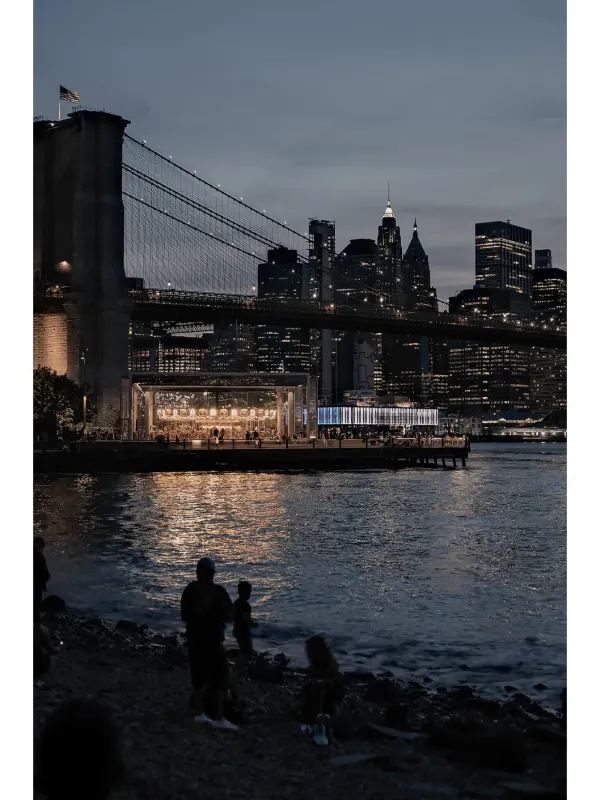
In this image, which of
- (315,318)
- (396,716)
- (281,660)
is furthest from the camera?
(315,318)

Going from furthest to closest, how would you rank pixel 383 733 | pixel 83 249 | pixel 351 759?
pixel 83 249, pixel 383 733, pixel 351 759

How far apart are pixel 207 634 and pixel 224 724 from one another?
81 centimetres

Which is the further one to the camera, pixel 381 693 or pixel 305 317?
pixel 305 317

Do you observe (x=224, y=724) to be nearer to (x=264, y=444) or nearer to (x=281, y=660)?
(x=281, y=660)

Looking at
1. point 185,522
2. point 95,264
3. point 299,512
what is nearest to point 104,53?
point 185,522

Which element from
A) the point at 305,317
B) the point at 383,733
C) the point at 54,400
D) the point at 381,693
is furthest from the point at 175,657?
the point at 305,317

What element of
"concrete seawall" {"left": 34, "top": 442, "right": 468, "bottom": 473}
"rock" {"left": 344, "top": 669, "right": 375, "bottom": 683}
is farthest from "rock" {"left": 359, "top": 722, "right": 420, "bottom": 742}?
"concrete seawall" {"left": 34, "top": 442, "right": 468, "bottom": 473}

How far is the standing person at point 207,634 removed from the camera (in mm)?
8523

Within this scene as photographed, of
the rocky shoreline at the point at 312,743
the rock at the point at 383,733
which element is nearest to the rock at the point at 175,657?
the rocky shoreline at the point at 312,743

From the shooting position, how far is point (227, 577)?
2172 centimetres

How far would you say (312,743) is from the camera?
28.6 ft
